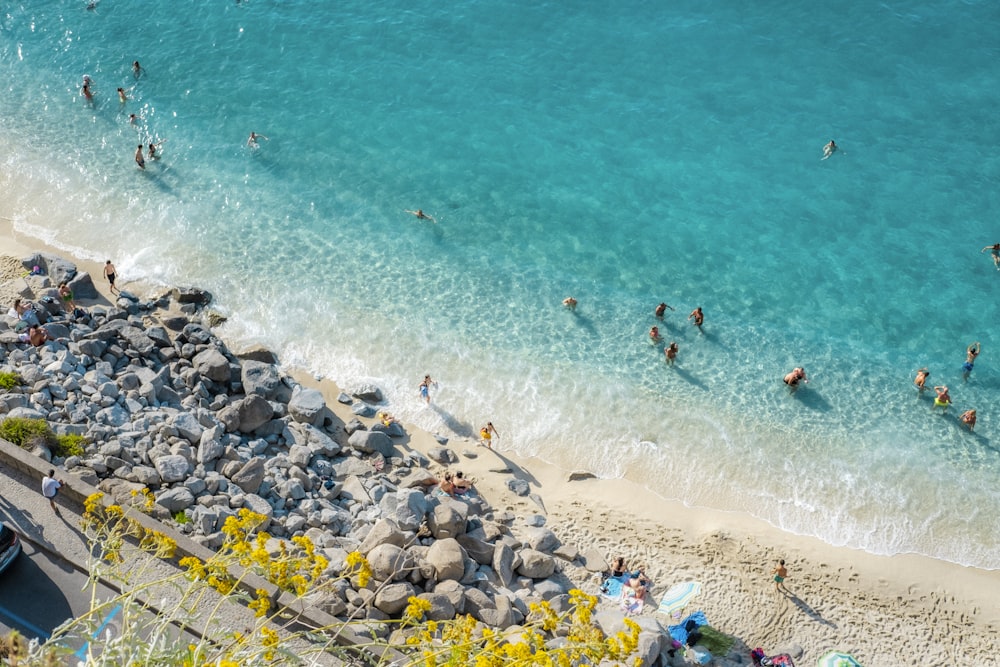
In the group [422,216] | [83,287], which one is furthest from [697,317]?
[83,287]


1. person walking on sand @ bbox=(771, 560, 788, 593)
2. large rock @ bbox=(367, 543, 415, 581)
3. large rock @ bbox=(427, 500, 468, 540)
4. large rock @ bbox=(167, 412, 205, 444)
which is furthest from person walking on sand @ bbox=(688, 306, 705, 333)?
large rock @ bbox=(167, 412, 205, 444)

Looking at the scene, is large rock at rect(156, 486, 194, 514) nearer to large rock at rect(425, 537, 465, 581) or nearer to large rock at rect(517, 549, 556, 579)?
large rock at rect(425, 537, 465, 581)

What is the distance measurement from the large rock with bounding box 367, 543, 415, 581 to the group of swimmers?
15587 millimetres

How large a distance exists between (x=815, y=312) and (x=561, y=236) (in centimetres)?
838

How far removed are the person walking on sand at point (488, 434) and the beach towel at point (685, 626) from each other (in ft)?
22.7

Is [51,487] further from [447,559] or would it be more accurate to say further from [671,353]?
[671,353]

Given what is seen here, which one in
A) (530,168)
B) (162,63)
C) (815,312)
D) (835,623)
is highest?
(162,63)

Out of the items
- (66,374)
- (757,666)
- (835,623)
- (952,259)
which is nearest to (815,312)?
(952,259)

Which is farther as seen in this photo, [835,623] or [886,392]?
[886,392]

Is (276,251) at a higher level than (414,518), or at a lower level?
higher

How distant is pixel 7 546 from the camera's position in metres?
15.6

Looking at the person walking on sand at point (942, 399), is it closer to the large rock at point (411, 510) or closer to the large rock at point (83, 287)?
the large rock at point (411, 510)

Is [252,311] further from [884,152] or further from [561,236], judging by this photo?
[884,152]

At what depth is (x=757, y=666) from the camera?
58.5 feet
